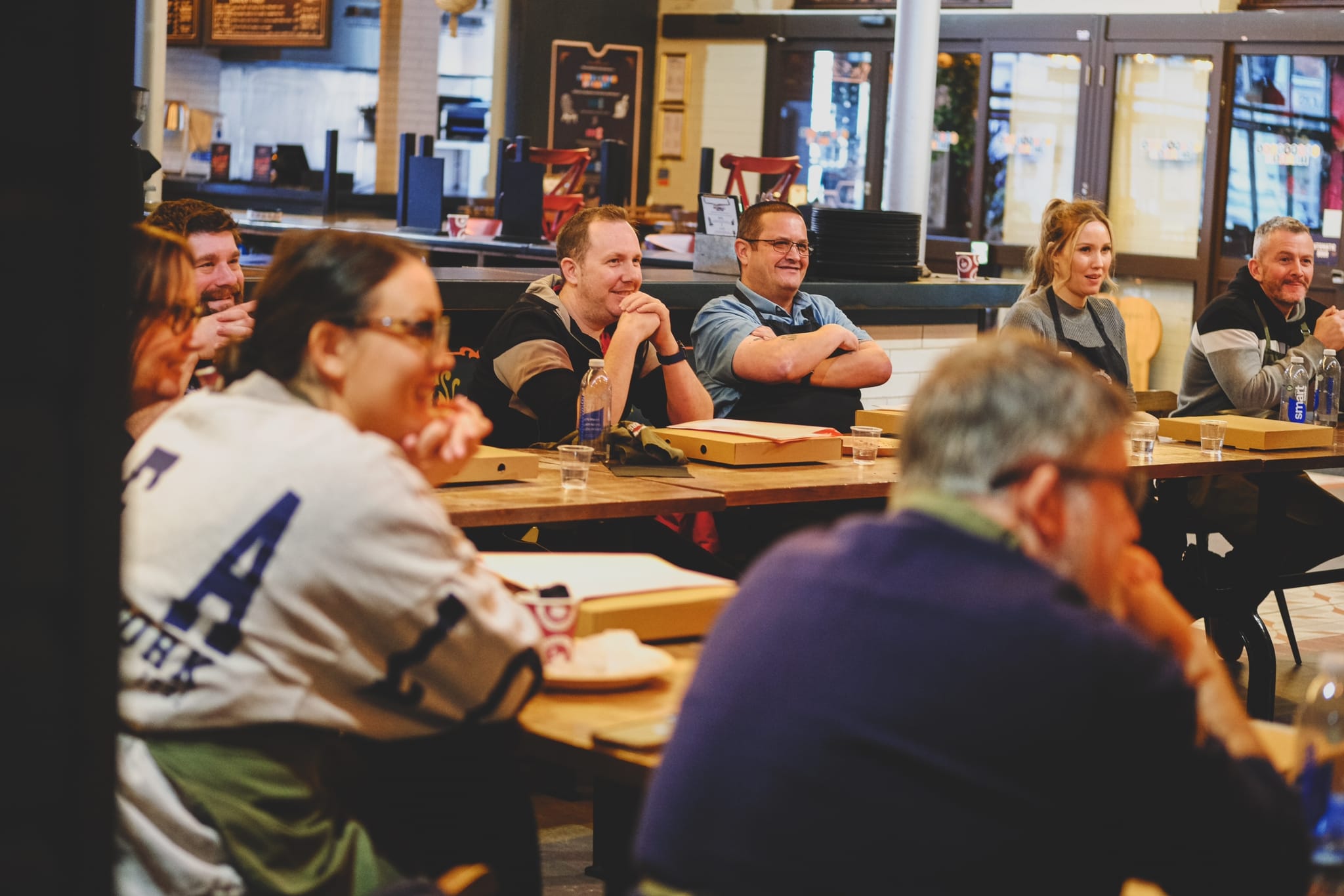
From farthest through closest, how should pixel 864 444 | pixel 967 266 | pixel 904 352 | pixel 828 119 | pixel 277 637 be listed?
1. pixel 828 119
2. pixel 967 266
3. pixel 904 352
4. pixel 864 444
5. pixel 277 637

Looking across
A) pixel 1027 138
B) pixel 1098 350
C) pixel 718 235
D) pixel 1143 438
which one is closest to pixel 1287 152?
pixel 1027 138

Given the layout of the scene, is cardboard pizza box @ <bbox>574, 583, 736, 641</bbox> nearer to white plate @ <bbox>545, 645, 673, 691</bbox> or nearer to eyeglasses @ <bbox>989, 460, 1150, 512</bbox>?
white plate @ <bbox>545, 645, 673, 691</bbox>

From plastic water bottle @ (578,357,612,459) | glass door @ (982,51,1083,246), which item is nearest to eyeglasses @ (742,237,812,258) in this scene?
plastic water bottle @ (578,357,612,459)

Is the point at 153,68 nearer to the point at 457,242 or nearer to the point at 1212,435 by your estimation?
the point at 457,242

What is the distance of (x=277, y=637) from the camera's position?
1610 millimetres

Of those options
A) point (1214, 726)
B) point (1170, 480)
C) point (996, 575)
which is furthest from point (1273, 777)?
point (1170, 480)

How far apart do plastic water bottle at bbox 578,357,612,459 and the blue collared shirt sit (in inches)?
30.3

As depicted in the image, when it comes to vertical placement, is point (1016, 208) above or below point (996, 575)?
above

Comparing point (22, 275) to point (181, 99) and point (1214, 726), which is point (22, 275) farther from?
point (181, 99)

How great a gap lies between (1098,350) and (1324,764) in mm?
3426

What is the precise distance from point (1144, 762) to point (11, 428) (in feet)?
3.02

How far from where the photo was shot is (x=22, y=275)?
1.20m

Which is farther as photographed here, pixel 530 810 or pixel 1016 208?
pixel 1016 208

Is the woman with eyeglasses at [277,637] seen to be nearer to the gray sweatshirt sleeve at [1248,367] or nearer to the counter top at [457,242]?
the gray sweatshirt sleeve at [1248,367]
